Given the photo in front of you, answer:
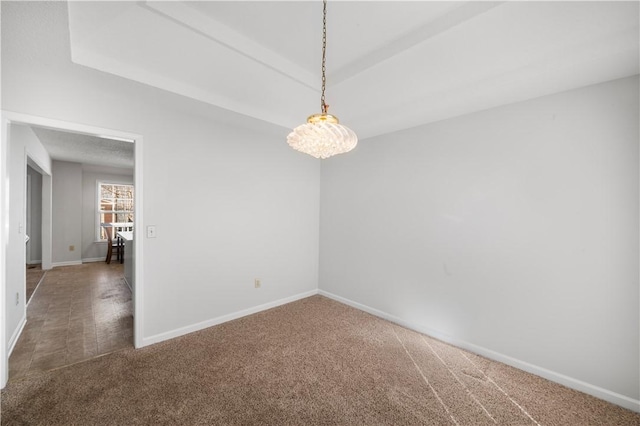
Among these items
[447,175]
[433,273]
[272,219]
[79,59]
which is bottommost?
[433,273]

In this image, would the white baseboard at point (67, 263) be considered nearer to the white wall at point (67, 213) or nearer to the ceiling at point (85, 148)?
the white wall at point (67, 213)

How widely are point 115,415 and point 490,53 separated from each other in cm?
365

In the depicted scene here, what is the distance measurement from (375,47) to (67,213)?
7.68m

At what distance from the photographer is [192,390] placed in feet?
6.36

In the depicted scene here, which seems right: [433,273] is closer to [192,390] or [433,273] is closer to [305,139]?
[305,139]

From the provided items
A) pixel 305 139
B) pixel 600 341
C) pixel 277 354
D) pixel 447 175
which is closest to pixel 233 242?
pixel 277 354

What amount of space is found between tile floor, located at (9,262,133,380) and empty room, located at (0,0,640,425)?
4 centimetres

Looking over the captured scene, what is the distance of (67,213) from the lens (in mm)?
6113

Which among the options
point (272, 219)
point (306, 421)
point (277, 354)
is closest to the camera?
point (306, 421)

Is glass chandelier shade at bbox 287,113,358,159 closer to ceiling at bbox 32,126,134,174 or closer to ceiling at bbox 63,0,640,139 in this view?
ceiling at bbox 63,0,640,139

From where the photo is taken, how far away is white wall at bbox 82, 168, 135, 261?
6.42m

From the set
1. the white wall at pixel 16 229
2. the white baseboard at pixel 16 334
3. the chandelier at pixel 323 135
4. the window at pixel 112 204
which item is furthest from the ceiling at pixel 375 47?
the window at pixel 112 204

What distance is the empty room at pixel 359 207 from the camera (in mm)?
1759

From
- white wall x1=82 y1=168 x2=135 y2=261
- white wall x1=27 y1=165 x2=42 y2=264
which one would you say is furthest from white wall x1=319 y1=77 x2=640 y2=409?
white wall x1=27 y1=165 x2=42 y2=264
